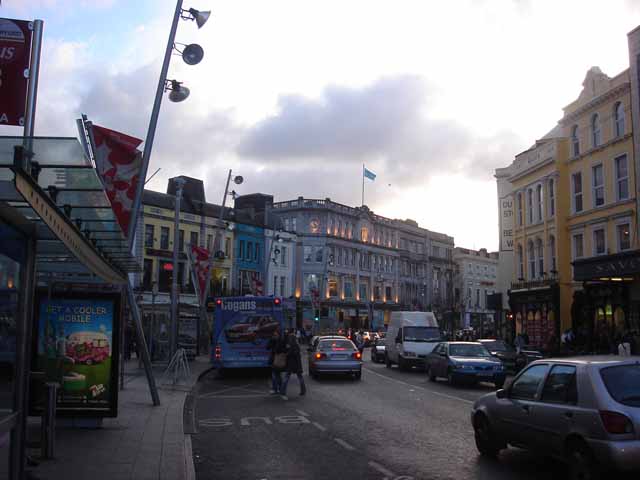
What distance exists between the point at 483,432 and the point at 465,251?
Result: 97.1 metres

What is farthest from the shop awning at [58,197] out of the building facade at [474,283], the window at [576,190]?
the building facade at [474,283]

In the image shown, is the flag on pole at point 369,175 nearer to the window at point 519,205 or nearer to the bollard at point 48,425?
the window at point 519,205

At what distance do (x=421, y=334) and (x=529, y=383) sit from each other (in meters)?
21.2

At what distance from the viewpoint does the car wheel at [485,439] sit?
10.3 metres

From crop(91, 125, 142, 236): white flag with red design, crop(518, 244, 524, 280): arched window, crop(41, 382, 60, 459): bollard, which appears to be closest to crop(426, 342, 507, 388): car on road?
crop(91, 125, 142, 236): white flag with red design

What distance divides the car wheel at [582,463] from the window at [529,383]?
1169 millimetres

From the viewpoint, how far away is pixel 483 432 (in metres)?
10.5

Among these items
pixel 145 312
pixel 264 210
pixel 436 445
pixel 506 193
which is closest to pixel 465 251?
pixel 264 210

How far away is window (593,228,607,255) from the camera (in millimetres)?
35344

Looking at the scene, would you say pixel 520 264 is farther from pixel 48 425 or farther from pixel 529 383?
pixel 48 425

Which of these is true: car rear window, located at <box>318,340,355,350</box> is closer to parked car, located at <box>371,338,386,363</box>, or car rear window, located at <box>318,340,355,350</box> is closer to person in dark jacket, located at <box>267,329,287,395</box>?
person in dark jacket, located at <box>267,329,287,395</box>

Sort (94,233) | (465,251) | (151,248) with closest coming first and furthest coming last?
1. (94,233)
2. (151,248)
3. (465,251)

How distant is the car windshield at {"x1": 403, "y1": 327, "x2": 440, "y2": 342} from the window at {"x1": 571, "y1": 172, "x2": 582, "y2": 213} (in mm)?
13009

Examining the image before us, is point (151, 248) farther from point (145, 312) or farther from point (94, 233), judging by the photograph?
point (94, 233)
